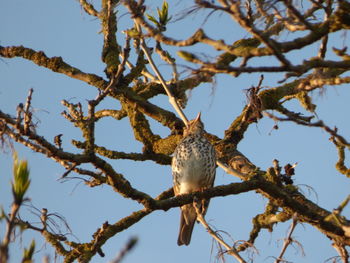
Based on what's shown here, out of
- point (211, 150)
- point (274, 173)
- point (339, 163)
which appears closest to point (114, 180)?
point (274, 173)

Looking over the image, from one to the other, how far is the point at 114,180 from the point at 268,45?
2.08m

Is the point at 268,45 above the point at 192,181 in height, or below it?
below

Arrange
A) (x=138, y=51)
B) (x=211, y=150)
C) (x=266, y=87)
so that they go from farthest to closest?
(x=211, y=150)
(x=266, y=87)
(x=138, y=51)

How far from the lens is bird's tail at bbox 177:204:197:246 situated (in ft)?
29.2

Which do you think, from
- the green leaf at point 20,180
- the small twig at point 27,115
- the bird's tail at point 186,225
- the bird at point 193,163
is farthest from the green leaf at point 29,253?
the bird's tail at point 186,225

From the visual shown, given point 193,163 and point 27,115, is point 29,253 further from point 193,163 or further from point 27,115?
point 193,163

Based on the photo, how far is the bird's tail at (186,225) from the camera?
891 centimetres

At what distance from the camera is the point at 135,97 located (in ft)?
23.6

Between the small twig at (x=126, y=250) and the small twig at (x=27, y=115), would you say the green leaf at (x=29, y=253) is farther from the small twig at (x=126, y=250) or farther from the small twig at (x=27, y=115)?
the small twig at (x=27, y=115)

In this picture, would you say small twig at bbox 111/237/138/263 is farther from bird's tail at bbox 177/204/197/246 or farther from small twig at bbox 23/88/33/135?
bird's tail at bbox 177/204/197/246

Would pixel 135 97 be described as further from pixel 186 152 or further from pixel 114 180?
pixel 114 180

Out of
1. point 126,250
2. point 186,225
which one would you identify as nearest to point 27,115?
point 126,250

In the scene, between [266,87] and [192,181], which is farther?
[192,181]

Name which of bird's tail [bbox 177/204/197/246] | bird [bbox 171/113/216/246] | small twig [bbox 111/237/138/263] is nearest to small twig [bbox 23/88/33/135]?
small twig [bbox 111/237/138/263]
